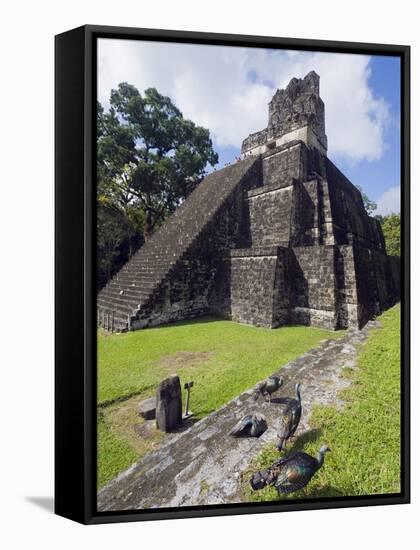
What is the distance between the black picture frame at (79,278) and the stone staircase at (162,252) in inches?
7.6

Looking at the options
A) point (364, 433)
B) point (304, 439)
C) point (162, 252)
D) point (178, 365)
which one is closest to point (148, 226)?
point (162, 252)

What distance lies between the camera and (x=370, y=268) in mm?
4750

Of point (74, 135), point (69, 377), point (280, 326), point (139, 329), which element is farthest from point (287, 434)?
point (74, 135)

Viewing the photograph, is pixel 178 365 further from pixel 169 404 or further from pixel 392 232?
pixel 392 232

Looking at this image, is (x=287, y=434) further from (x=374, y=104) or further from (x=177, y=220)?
(x=374, y=104)

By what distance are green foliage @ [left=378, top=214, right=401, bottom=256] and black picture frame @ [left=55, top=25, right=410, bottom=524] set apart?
73.5 inches

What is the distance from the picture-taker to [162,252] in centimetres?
429

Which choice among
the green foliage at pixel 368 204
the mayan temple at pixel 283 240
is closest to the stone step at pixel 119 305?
the mayan temple at pixel 283 240

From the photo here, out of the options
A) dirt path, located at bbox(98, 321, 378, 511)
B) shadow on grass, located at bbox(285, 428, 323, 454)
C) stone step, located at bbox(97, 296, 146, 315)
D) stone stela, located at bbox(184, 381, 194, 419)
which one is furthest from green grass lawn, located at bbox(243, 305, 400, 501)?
stone step, located at bbox(97, 296, 146, 315)

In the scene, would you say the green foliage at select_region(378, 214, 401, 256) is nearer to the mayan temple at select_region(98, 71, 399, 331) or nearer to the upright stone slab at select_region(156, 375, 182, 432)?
the mayan temple at select_region(98, 71, 399, 331)

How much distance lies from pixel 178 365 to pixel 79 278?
3.86 ft

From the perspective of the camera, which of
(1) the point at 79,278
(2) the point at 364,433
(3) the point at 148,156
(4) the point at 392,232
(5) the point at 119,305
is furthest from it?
(4) the point at 392,232

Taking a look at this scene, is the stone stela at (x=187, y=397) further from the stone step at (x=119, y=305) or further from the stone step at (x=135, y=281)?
the stone step at (x=135, y=281)

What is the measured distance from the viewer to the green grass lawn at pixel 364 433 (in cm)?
424
